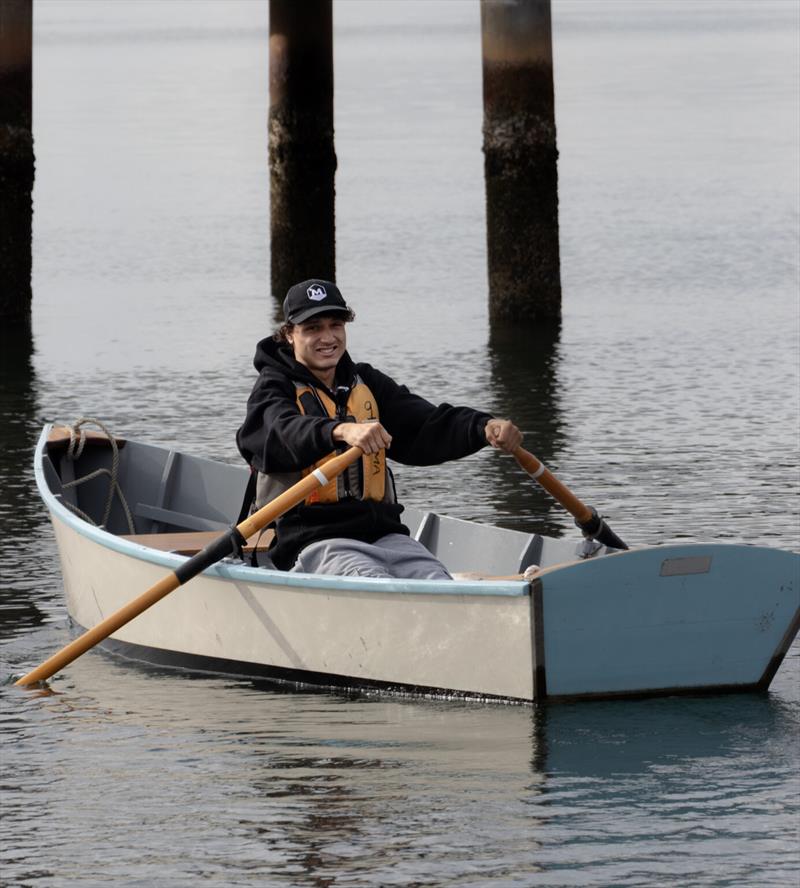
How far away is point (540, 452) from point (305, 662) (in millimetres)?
5968

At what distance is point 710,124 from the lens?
179 feet

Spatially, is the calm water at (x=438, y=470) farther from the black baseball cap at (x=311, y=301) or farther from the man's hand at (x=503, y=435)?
the black baseball cap at (x=311, y=301)

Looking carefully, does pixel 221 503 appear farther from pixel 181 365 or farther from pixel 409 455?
pixel 181 365

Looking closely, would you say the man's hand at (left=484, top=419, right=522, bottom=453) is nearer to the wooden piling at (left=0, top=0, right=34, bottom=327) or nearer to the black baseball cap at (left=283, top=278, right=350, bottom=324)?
the black baseball cap at (left=283, top=278, right=350, bottom=324)

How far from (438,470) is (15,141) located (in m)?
6.68

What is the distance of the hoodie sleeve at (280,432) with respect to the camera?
28.0ft

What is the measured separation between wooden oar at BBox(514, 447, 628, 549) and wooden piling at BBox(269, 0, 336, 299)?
463 inches

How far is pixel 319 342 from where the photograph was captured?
8859mm

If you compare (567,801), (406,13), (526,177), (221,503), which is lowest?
(567,801)

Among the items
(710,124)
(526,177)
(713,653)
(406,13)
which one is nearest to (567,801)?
(713,653)

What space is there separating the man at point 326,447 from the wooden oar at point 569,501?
0.25m

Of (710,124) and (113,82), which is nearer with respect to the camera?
(710,124)

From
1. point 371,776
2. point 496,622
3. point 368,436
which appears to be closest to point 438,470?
point 368,436

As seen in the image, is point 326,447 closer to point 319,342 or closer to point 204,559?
point 319,342
